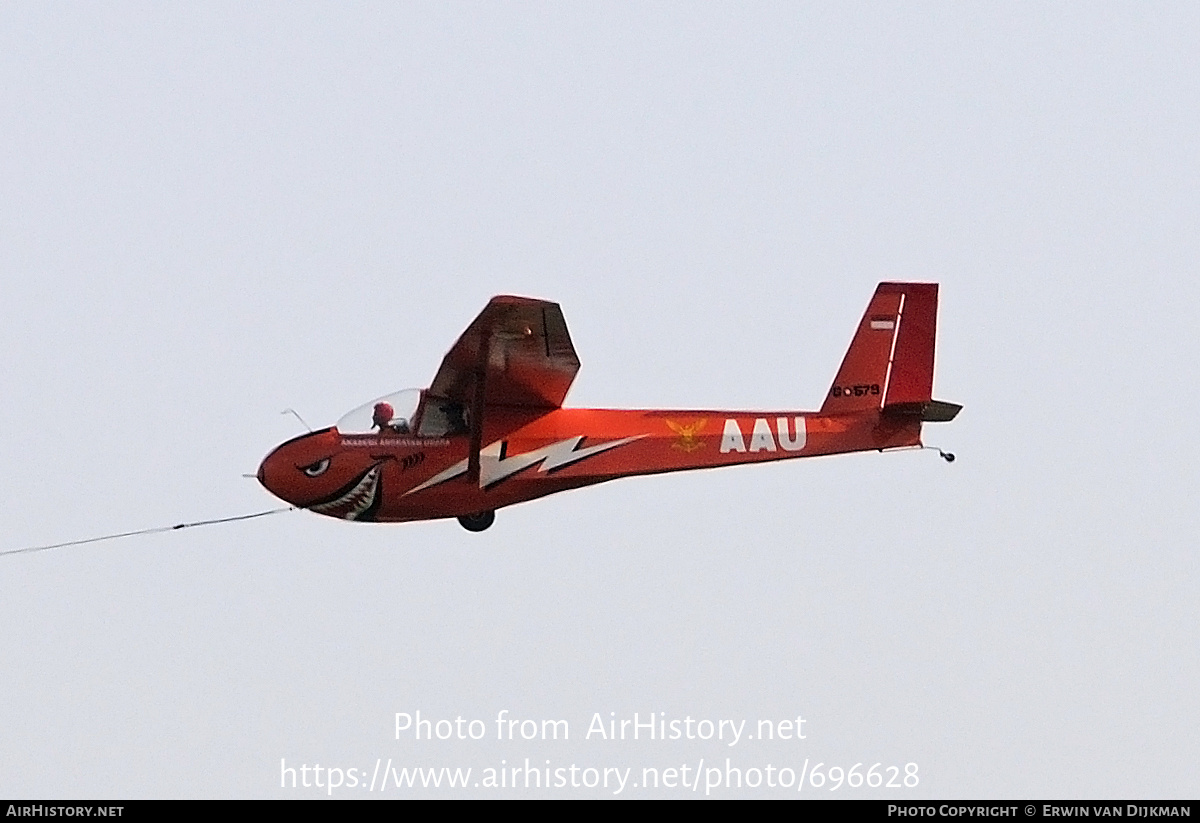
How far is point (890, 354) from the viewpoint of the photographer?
81.9 feet

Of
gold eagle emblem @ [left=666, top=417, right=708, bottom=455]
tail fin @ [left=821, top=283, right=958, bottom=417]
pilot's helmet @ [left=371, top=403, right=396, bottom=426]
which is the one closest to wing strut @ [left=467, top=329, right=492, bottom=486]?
pilot's helmet @ [left=371, top=403, right=396, bottom=426]

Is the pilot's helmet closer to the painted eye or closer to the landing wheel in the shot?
the painted eye

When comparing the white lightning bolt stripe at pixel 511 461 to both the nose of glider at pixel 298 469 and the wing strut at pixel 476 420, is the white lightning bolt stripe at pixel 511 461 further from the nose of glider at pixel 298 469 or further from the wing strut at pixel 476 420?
the nose of glider at pixel 298 469

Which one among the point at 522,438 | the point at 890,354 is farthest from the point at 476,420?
the point at 890,354

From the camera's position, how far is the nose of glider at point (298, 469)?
77.8 ft

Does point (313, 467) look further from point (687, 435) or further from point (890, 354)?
point (890, 354)

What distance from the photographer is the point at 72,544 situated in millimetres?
21547

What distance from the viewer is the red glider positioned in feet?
77.8

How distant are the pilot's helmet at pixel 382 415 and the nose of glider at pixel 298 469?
0.46 meters

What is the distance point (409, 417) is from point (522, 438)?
4.08ft

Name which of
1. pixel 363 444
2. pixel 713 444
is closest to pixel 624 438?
pixel 713 444

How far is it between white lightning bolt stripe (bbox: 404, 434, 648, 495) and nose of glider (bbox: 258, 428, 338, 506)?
99 centimetres

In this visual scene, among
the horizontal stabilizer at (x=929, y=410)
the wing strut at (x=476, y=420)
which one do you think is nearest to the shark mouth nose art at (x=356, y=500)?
the wing strut at (x=476, y=420)
